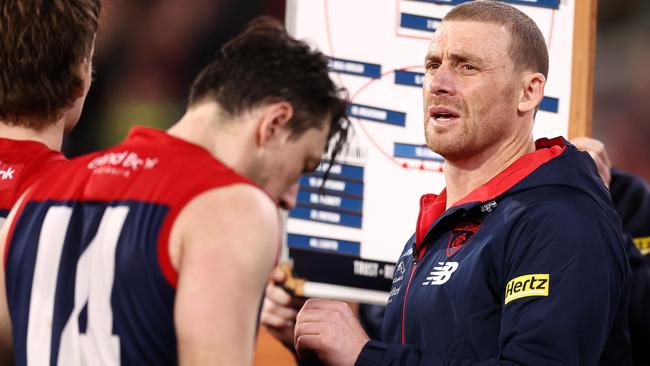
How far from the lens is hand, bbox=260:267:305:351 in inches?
109

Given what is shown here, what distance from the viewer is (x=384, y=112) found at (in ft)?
10.4

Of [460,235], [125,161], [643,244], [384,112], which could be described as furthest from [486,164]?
[125,161]

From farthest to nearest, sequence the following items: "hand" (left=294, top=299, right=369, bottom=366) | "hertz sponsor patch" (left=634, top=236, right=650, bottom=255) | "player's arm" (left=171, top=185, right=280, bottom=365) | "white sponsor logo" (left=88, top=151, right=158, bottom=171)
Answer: "hertz sponsor patch" (left=634, top=236, right=650, bottom=255), "hand" (left=294, top=299, right=369, bottom=366), "white sponsor logo" (left=88, top=151, right=158, bottom=171), "player's arm" (left=171, top=185, right=280, bottom=365)

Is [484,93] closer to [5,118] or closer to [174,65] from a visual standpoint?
[5,118]

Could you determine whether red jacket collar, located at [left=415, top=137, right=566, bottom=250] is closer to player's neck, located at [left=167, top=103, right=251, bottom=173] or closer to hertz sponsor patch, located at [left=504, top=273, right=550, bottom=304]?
hertz sponsor patch, located at [left=504, top=273, right=550, bottom=304]

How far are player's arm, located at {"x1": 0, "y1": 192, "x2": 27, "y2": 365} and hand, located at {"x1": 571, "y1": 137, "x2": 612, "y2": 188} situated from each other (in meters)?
1.76

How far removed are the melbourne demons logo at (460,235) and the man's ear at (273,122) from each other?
0.94 m

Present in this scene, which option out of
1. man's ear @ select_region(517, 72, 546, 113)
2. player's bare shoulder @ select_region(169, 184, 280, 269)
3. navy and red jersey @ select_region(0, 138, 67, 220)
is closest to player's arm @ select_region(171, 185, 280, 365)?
player's bare shoulder @ select_region(169, 184, 280, 269)

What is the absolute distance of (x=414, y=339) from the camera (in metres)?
2.67

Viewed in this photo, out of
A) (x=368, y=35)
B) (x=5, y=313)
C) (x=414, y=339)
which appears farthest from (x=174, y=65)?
(x=5, y=313)

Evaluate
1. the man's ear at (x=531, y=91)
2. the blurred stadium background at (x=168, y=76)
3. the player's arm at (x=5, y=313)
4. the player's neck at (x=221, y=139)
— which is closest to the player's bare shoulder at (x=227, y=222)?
the player's neck at (x=221, y=139)

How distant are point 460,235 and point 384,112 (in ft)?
1.94

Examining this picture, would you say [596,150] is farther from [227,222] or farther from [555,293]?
[227,222]

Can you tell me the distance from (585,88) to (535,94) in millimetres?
308
